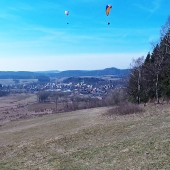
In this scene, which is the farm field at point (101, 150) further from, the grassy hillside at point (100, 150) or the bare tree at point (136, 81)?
the bare tree at point (136, 81)

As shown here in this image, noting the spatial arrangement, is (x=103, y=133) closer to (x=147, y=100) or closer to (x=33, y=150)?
(x=33, y=150)

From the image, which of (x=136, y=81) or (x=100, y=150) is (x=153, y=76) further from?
(x=100, y=150)

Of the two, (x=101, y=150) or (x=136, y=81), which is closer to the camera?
(x=101, y=150)

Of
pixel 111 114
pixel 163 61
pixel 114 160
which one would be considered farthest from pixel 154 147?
pixel 163 61

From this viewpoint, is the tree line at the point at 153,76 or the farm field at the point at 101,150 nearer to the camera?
the farm field at the point at 101,150

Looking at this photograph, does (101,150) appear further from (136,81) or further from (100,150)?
(136,81)

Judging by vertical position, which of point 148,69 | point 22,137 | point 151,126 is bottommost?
point 22,137

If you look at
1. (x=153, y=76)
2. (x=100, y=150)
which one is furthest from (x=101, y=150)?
(x=153, y=76)

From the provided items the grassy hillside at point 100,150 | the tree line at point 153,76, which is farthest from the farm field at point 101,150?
the tree line at point 153,76

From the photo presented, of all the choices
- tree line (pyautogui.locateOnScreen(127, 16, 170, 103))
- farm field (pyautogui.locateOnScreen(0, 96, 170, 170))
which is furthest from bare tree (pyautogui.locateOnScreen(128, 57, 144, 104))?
farm field (pyautogui.locateOnScreen(0, 96, 170, 170))
